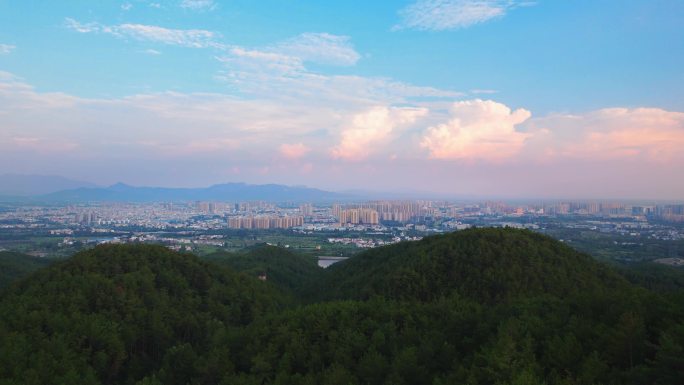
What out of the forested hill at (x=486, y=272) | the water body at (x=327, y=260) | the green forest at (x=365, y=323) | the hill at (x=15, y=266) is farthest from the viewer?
the water body at (x=327, y=260)

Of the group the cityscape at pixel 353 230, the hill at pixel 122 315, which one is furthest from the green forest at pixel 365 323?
the cityscape at pixel 353 230

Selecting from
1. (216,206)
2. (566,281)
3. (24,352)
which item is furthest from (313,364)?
(216,206)

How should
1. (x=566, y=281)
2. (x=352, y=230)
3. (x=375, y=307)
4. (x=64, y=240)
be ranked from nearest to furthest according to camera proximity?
1. (x=375, y=307)
2. (x=566, y=281)
3. (x=64, y=240)
4. (x=352, y=230)

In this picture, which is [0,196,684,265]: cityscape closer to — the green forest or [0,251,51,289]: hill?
[0,251,51,289]: hill

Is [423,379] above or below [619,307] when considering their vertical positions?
below

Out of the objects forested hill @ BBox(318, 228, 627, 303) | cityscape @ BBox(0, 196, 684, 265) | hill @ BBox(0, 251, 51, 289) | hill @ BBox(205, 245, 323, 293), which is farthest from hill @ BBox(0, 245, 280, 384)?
cityscape @ BBox(0, 196, 684, 265)

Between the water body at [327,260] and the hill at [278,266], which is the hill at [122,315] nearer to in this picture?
the hill at [278,266]

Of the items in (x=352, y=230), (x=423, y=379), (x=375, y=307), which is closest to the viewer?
(x=423, y=379)

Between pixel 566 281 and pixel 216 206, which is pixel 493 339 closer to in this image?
pixel 566 281
